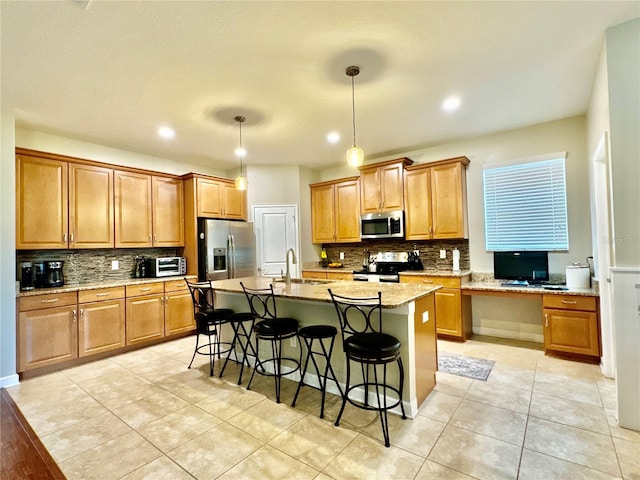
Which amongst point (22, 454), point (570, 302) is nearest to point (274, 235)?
point (22, 454)

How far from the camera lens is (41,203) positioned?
3668 mm

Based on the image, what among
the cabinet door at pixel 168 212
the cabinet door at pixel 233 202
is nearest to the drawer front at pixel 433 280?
the cabinet door at pixel 233 202

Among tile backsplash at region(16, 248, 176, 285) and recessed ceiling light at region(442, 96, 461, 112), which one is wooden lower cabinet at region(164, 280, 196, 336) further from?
recessed ceiling light at region(442, 96, 461, 112)

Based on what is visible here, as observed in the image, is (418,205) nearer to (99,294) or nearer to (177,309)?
(177,309)

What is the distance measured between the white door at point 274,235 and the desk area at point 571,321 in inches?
144

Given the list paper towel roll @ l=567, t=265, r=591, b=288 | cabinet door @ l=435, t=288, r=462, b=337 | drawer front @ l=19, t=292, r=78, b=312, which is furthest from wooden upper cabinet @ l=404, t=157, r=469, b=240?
drawer front @ l=19, t=292, r=78, b=312

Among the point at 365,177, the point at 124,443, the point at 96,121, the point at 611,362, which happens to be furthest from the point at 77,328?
the point at 611,362

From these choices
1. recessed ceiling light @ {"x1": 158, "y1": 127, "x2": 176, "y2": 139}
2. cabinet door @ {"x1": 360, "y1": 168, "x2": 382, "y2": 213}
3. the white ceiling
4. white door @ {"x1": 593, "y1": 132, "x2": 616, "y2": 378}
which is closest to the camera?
the white ceiling

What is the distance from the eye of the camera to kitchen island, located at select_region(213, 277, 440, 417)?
7.75ft

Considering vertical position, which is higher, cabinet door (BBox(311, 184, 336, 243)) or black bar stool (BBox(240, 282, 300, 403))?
cabinet door (BBox(311, 184, 336, 243))

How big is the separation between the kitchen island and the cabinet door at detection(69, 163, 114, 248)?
7.15ft

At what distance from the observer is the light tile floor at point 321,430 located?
185 centimetres

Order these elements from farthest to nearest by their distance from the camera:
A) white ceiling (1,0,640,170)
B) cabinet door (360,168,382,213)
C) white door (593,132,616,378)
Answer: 1. cabinet door (360,168,382,213)
2. white door (593,132,616,378)
3. white ceiling (1,0,640,170)

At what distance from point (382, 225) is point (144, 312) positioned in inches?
143
